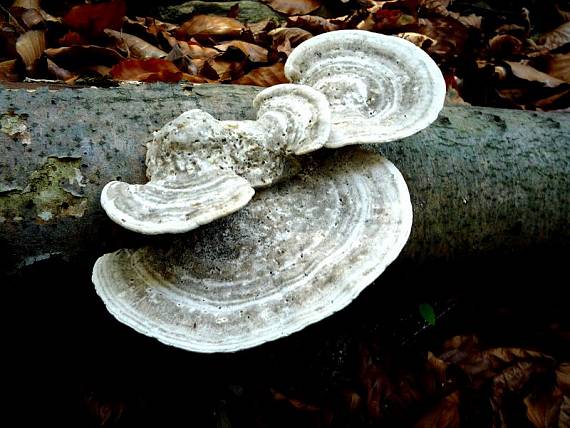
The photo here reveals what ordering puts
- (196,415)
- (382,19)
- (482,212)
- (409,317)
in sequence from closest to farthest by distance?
(482,212) < (196,415) < (409,317) < (382,19)

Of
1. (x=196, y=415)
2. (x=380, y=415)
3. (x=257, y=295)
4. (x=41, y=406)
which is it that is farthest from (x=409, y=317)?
(x=41, y=406)

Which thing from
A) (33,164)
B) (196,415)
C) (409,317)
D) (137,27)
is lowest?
(196,415)

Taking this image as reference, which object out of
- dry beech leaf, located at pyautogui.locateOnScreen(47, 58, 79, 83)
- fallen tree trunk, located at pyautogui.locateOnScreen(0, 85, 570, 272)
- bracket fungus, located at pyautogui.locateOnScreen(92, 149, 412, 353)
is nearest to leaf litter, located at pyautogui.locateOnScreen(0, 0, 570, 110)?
dry beech leaf, located at pyautogui.locateOnScreen(47, 58, 79, 83)

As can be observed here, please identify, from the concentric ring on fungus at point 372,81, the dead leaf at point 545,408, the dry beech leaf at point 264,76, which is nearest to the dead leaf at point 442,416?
the dead leaf at point 545,408

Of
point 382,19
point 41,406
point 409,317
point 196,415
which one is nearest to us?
point 41,406

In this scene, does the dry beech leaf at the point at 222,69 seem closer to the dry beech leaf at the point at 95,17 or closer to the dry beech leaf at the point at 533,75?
the dry beech leaf at the point at 95,17

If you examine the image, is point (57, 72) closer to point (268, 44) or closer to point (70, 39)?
point (70, 39)

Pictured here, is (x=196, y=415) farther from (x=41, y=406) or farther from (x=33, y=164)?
(x=33, y=164)

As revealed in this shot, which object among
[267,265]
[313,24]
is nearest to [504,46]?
[313,24]
